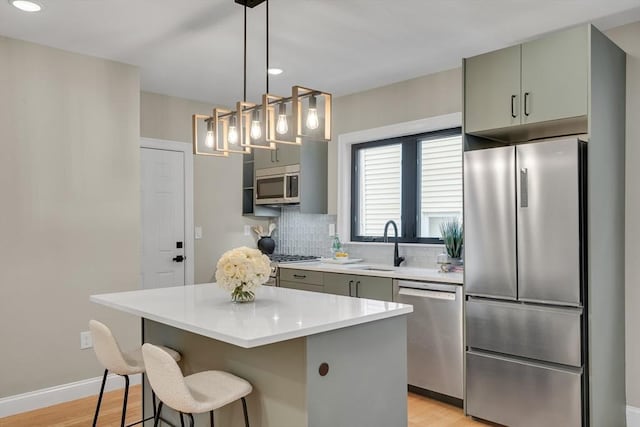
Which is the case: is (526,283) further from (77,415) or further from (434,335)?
(77,415)

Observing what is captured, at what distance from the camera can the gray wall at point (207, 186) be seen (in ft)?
15.7

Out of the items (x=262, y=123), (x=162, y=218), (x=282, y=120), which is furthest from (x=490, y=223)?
(x=162, y=218)

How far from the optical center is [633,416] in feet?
10.1

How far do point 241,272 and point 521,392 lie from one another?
1922 mm

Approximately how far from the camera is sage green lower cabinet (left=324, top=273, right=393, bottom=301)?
379 centimetres

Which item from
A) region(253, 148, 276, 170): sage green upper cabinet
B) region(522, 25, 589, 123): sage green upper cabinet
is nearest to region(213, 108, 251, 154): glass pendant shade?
region(522, 25, 589, 123): sage green upper cabinet

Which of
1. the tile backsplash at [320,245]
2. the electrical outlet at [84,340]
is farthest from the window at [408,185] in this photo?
the electrical outlet at [84,340]

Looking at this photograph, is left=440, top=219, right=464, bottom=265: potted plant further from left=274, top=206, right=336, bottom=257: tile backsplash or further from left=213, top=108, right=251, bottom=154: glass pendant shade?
left=213, top=108, right=251, bottom=154: glass pendant shade

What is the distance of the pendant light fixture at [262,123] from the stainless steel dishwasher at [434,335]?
5.12 feet

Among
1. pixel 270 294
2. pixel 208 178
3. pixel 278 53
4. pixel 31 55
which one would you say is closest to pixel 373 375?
pixel 270 294

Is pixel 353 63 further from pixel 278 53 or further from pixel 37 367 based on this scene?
pixel 37 367

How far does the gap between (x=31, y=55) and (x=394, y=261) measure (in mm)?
3172

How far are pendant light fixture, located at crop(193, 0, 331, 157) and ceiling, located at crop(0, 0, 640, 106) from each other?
40 cm

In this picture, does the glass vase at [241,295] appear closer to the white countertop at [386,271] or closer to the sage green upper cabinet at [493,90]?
the white countertop at [386,271]
